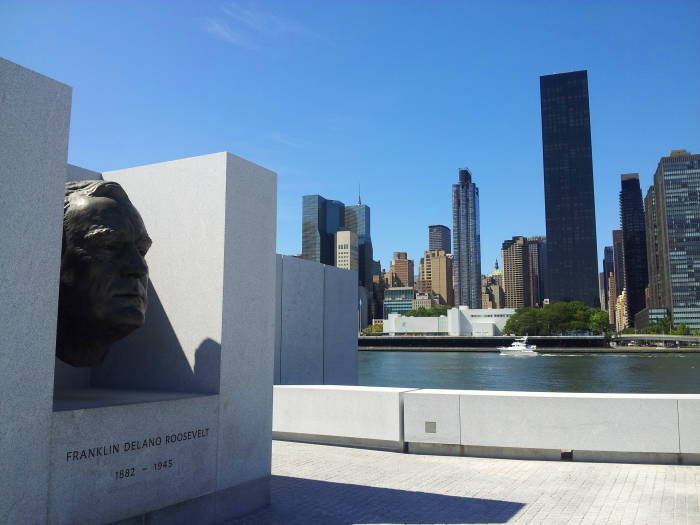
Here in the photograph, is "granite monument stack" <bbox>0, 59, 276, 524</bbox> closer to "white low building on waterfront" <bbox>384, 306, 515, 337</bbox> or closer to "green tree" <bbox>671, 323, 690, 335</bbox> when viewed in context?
"green tree" <bbox>671, 323, 690, 335</bbox>

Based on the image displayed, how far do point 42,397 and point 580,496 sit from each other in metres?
6.26

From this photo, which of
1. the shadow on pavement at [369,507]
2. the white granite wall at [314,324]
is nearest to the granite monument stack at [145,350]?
the shadow on pavement at [369,507]

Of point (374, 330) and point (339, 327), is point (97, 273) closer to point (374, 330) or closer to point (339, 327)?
point (339, 327)

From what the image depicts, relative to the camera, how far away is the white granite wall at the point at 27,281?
479cm

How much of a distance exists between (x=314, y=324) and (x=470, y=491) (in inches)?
485

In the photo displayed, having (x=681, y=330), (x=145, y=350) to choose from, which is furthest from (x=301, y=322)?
(x=681, y=330)

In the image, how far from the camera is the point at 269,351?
7.68m

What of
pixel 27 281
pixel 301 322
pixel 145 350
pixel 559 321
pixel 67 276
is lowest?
pixel 145 350

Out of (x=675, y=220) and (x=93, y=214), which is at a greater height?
(x=675, y=220)

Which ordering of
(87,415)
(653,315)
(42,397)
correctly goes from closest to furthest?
(42,397) → (87,415) → (653,315)

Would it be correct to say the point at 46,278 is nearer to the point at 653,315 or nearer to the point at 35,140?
the point at 35,140

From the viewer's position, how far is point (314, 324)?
65.0 feet

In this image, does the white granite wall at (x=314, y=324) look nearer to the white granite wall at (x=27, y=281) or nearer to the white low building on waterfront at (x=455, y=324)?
the white granite wall at (x=27, y=281)

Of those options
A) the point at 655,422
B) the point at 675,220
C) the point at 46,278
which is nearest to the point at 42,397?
the point at 46,278
